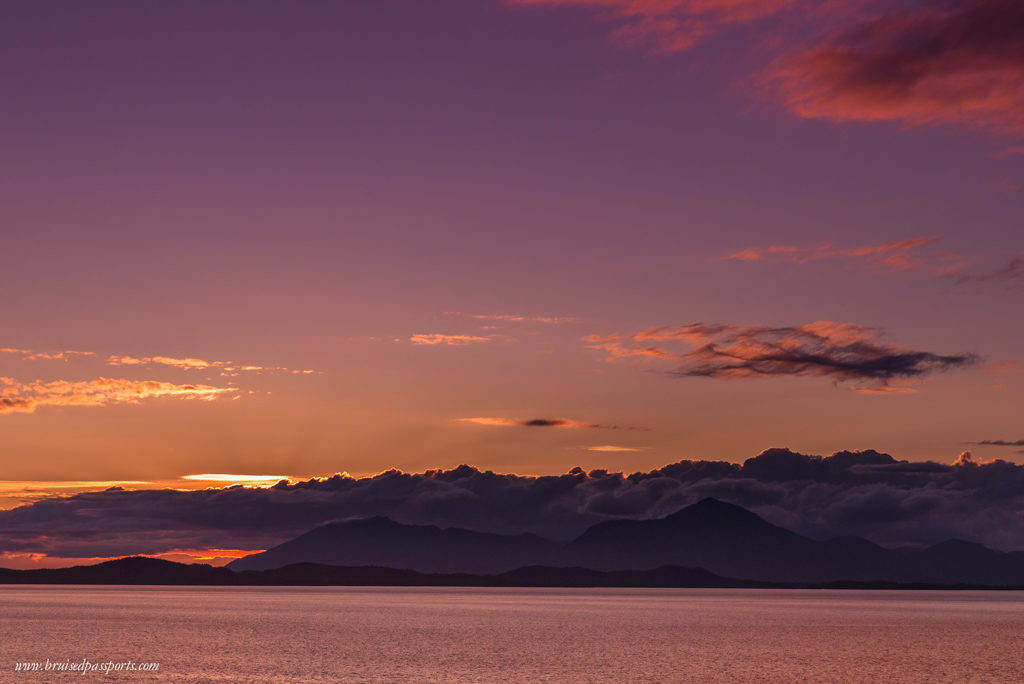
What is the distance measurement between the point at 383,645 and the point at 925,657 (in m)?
78.4

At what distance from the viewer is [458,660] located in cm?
12319

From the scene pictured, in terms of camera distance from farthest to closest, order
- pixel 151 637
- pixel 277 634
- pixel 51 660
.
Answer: pixel 277 634 → pixel 151 637 → pixel 51 660

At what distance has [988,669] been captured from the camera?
11994 cm

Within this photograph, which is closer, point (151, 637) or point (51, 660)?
point (51, 660)

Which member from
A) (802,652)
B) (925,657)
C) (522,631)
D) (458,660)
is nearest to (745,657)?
(802,652)

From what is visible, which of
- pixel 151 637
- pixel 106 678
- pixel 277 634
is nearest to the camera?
pixel 106 678

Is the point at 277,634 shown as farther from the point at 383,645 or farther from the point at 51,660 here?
the point at 51,660

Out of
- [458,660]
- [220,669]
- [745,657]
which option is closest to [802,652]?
[745,657]

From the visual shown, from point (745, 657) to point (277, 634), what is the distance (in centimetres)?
8717

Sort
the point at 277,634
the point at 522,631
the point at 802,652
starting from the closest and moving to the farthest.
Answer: the point at 802,652
the point at 277,634
the point at 522,631

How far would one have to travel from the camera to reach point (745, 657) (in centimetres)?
13388

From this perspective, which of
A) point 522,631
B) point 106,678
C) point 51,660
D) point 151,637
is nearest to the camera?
point 106,678

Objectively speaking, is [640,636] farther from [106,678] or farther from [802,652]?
[106,678]

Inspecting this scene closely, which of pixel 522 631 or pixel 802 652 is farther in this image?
pixel 522 631
